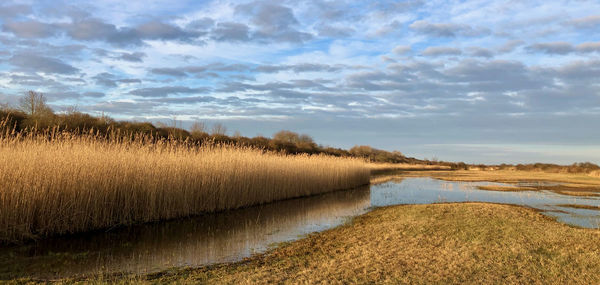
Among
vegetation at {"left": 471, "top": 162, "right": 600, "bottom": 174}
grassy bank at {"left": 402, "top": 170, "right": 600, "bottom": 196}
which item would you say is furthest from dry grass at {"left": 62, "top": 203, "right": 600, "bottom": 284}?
vegetation at {"left": 471, "top": 162, "right": 600, "bottom": 174}

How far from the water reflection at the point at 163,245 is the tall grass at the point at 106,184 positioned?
52 centimetres

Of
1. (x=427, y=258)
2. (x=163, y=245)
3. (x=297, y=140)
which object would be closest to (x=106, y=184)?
(x=163, y=245)

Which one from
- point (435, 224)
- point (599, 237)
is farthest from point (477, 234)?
point (599, 237)

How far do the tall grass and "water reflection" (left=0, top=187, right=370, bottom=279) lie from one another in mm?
519

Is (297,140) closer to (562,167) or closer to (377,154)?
(377,154)

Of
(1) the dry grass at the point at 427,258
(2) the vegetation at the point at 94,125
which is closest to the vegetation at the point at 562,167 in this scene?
(2) the vegetation at the point at 94,125

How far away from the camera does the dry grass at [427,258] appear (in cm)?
455

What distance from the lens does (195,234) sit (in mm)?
8617

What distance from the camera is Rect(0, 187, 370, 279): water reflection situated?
19.1 feet

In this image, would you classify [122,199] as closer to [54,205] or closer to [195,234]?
[54,205]

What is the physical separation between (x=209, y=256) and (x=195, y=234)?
2272 millimetres

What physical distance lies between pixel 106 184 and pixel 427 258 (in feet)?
25.6

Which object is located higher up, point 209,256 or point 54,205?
point 54,205

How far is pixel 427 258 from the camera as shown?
17.8 feet
